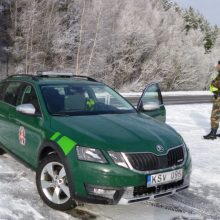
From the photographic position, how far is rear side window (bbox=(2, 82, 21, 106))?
6.00 metres

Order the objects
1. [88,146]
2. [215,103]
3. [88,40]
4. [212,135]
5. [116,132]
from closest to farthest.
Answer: [88,146] < [116,132] < [215,103] < [212,135] < [88,40]

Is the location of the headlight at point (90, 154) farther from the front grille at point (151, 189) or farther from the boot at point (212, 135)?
the boot at point (212, 135)

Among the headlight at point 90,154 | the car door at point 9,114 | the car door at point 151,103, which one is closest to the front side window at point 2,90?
the car door at point 9,114

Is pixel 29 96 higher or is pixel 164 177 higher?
pixel 29 96

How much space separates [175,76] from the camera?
43594 mm

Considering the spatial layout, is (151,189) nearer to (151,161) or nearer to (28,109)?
(151,161)

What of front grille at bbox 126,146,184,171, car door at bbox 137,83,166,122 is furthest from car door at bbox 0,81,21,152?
front grille at bbox 126,146,184,171

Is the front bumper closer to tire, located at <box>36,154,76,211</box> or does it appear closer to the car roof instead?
tire, located at <box>36,154,76,211</box>

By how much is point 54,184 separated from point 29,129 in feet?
3.08

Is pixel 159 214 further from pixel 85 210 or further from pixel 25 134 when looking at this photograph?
pixel 25 134

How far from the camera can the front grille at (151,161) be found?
4.13 meters

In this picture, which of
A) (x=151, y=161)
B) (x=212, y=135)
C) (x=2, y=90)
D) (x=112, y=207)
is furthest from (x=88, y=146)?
(x=212, y=135)

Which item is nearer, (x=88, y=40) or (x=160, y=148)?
(x=160, y=148)

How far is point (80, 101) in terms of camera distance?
17.9 feet
